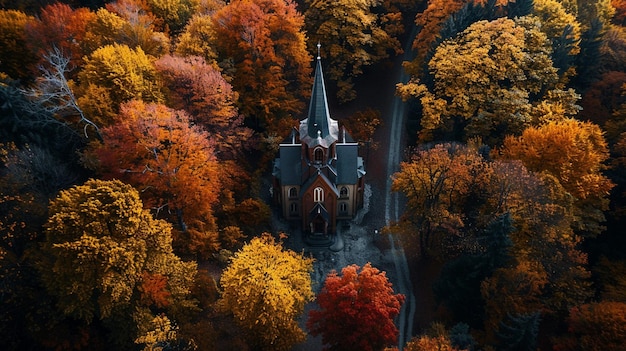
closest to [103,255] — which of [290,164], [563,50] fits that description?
[290,164]

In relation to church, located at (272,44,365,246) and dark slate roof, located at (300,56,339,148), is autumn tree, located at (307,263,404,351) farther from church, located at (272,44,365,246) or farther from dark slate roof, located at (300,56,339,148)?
dark slate roof, located at (300,56,339,148)

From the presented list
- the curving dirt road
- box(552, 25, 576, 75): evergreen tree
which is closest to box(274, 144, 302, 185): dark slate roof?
the curving dirt road

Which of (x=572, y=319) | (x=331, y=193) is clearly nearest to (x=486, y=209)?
(x=572, y=319)

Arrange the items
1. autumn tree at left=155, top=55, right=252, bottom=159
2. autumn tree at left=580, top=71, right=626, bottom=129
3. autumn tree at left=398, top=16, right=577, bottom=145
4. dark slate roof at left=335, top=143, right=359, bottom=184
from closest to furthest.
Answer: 1. autumn tree at left=155, top=55, right=252, bottom=159
2. autumn tree at left=398, top=16, right=577, bottom=145
3. dark slate roof at left=335, top=143, right=359, bottom=184
4. autumn tree at left=580, top=71, right=626, bottom=129

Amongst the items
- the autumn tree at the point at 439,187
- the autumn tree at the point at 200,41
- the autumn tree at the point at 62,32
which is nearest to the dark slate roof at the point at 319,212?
the autumn tree at the point at 439,187

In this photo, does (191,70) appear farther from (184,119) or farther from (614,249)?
(614,249)

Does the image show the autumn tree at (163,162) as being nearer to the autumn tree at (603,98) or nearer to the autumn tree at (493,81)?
the autumn tree at (493,81)
